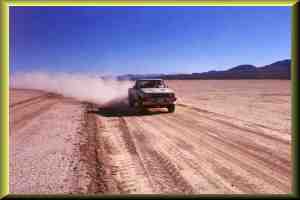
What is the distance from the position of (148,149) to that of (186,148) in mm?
922

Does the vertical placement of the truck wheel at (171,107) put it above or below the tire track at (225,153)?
above

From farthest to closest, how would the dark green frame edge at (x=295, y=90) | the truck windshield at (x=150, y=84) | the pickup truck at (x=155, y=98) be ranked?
the truck windshield at (x=150, y=84) → the pickup truck at (x=155, y=98) → the dark green frame edge at (x=295, y=90)

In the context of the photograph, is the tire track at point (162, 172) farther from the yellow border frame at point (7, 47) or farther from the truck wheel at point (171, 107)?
the truck wheel at point (171, 107)

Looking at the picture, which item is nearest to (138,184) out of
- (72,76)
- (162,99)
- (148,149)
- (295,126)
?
(148,149)

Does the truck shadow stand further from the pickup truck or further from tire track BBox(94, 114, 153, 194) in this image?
tire track BBox(94, 114, 153, 194)

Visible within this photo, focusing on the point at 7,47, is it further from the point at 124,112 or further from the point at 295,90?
the point at 124,112

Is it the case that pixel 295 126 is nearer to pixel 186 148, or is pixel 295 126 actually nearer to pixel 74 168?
pixel 186 148

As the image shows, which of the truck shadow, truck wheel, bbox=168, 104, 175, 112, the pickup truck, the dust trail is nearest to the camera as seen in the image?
the truck shadow

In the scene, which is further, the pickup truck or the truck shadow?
the pickup truck

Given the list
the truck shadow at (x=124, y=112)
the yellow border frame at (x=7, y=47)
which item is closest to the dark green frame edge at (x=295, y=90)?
the yellow border frame at (x=7, y=47)

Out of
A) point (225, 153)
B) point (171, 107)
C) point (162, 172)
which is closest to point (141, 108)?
point (171, 107)

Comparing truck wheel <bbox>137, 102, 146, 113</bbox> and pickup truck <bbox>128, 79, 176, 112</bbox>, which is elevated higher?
pickup truck <bbox>128, 79, 176, 112</bbox>

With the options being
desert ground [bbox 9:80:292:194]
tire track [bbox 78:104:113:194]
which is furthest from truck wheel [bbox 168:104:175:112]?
tire track [bbox 78:104:113:194]

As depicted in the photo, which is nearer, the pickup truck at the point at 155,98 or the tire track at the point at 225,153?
the tire track at the point at 225,153
